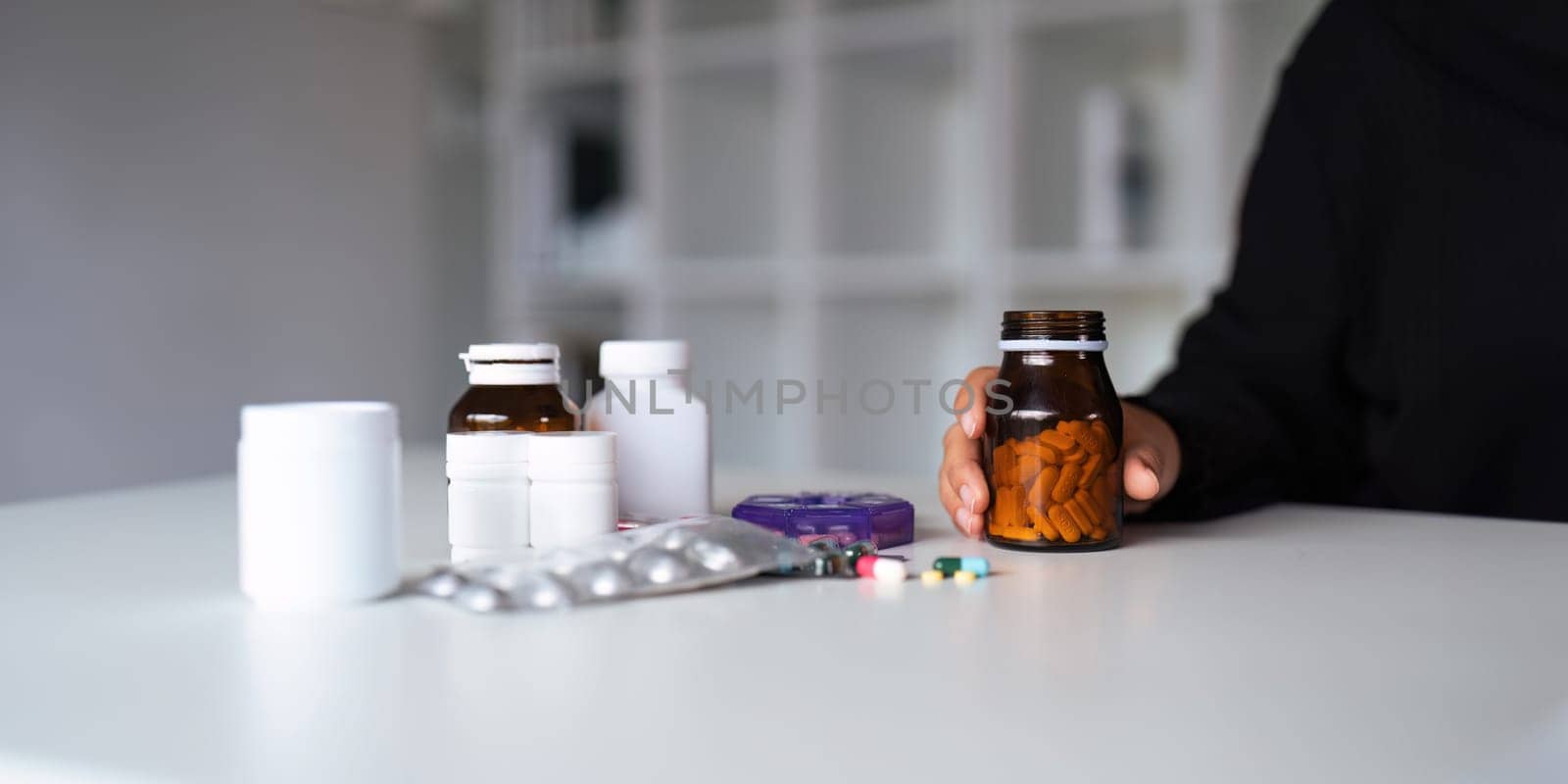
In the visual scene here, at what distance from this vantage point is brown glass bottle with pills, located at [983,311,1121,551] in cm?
81

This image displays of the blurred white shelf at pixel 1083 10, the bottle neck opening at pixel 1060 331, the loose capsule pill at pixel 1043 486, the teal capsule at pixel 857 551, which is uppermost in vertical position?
the blurred white shelf at pixel 1083 10

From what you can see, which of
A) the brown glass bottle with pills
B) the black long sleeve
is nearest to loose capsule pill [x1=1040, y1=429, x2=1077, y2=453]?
the brown glass bottle with pills

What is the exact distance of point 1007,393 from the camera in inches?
33.0

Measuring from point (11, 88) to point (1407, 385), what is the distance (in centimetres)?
227

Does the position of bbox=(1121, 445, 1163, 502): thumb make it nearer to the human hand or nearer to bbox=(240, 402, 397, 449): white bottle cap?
the human hand

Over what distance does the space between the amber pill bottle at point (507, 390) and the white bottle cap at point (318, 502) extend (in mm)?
115

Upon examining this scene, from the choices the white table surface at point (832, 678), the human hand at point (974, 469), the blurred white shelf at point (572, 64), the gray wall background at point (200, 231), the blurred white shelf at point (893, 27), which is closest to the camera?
the white table surface at point (832, 678)

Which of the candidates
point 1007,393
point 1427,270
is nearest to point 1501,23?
point 1427,270

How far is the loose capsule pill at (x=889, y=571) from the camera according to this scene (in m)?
0.74

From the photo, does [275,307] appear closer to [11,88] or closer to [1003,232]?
[11,88]

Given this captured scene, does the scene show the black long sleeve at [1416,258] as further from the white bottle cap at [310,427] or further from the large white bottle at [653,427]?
the white bottle cap at [310,427]

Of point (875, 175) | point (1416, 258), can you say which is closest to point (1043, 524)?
point (1416, 258)

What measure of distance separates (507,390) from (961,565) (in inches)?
11.1

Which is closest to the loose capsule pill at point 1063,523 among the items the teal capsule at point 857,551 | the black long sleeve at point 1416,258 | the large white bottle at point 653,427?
the teal capsule at point 857,551
